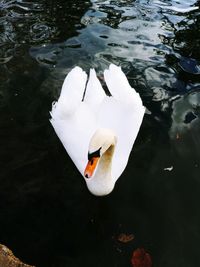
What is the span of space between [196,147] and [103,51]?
9.44 ft

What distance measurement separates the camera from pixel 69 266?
4.36 m

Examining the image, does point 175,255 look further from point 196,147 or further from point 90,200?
point 196,147

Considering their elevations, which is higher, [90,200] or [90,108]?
[90,108]

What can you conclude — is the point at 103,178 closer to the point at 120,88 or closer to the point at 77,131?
the point at 77,131

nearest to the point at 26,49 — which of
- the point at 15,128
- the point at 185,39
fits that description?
the point at 15,128

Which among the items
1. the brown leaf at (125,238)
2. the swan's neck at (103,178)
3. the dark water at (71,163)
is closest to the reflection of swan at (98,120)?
the swan's neck at (103,178)

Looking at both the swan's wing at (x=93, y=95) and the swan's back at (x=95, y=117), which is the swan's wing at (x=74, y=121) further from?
the swan's wing at (x=93, y=95)

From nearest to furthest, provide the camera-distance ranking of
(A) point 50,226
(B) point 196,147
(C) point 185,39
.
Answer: (A) point 50,226 < (B) point 196,147 < (C) point 185,39

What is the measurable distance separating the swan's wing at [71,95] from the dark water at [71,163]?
64cm

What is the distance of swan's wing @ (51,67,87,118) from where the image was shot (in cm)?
527

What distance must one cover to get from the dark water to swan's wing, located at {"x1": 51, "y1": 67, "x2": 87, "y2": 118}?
0.64 meters

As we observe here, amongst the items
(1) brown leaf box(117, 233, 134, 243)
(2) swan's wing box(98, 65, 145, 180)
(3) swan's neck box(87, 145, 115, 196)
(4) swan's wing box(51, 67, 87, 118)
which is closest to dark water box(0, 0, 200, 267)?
(1) brown leaf box(117, 233, 134, 243)

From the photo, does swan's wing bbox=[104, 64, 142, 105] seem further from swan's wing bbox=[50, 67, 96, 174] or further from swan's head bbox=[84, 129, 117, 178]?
swan's head bbox=[84, 129, 117, 178]

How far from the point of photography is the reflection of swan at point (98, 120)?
5.09 metres
